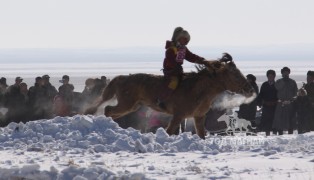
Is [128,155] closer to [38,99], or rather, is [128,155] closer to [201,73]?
[201,73]

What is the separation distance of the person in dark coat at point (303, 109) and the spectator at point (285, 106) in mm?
192

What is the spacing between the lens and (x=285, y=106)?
1947 centimetres

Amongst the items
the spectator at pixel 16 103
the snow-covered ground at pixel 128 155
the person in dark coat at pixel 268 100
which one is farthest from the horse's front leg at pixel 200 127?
the spectator at pixel 16 103

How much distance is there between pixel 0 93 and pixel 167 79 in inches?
255

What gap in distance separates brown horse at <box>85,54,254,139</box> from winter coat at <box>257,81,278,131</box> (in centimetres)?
355

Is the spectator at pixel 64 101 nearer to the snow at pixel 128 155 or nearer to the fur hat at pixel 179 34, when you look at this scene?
the fur hat at pixel 179 34

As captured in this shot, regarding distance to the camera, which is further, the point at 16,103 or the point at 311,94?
the point at 16,103

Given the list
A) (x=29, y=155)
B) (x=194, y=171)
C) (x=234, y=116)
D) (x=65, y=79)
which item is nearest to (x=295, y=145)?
(x=194, y=171)

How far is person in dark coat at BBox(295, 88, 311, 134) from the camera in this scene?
1891 cm

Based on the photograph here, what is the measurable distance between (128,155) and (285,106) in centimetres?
861

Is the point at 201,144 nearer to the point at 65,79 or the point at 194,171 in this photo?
the point at 194,171

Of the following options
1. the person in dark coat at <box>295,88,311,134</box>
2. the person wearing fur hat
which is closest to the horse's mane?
the person wearing fur hat

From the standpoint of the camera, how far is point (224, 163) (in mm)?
10703

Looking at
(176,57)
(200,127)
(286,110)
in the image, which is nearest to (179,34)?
(176,57)
